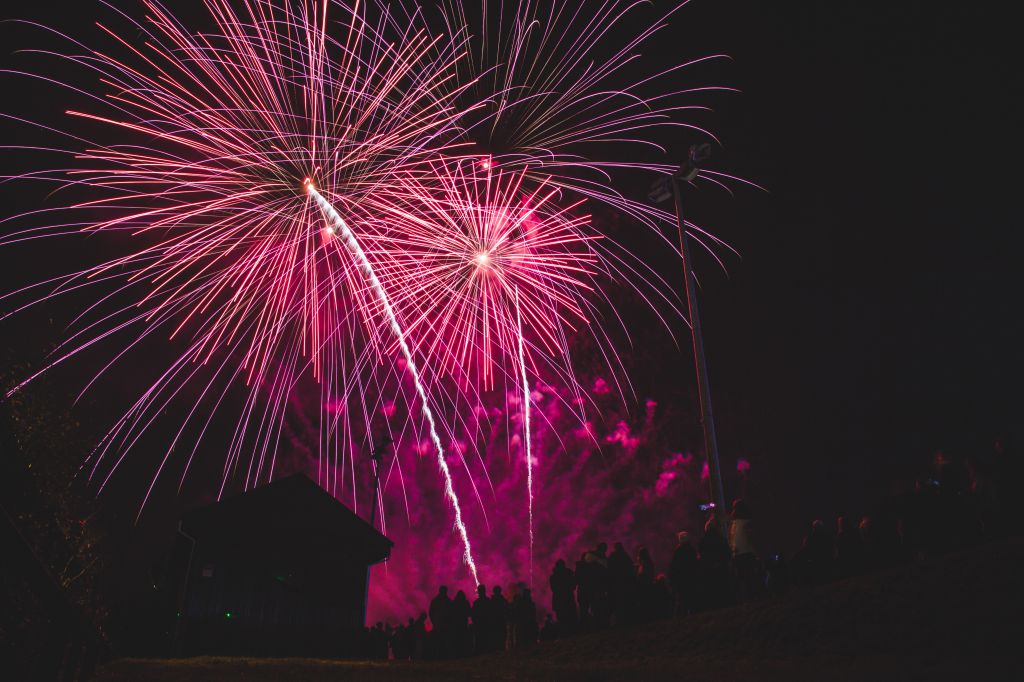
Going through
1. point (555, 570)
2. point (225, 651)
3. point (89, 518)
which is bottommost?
point (225, 651)

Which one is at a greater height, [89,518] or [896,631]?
[89,518]

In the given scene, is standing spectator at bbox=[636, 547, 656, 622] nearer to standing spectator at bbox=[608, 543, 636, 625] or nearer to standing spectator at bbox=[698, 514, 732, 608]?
standing spectator at bbox=[608, 543, 636, 625]

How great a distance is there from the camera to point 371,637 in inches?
770

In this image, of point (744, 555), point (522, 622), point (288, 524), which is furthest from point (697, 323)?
point (288, 524)

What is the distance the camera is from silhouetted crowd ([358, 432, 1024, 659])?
9414 millimetres

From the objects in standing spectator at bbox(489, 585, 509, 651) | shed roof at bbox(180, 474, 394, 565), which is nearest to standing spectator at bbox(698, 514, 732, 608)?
standing spectator at bbox(489, 585, 509, 651)

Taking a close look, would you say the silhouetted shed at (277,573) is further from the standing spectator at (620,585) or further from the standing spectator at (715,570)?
the standing spectator at (715,570)

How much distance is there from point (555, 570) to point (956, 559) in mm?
7367

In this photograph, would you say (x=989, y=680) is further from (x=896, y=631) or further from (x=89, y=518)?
(x=89, y=518)

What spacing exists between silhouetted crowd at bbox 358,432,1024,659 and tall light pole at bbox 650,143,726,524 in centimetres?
56

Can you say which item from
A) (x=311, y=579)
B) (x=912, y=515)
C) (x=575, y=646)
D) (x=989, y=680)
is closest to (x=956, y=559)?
(x=912, y=515)

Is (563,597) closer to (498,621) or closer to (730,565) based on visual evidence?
(498,621)

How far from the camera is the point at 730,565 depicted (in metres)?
11.2

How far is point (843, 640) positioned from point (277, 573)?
705 inches
